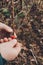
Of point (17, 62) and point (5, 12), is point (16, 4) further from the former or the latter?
point (17, 62)

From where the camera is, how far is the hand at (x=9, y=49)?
8.57ft

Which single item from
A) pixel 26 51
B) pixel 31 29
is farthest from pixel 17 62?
pixel 31 29

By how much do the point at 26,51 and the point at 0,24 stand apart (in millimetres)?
296

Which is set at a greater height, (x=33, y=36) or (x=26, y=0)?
(x=26, y=0)

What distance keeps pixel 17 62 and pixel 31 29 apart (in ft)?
0.92

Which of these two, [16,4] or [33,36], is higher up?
[16,4]

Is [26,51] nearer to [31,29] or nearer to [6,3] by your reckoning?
[31,29]

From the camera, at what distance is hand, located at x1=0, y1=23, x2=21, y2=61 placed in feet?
8.57

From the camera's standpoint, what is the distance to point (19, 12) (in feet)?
9.14

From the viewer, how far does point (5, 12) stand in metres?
2.76

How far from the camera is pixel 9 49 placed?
2625 mm

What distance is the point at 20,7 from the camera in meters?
2.79

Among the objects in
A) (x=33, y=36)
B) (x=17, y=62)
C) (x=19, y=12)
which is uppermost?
(x=19, y=12)

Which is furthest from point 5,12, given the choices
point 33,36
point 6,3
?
point 33,36
